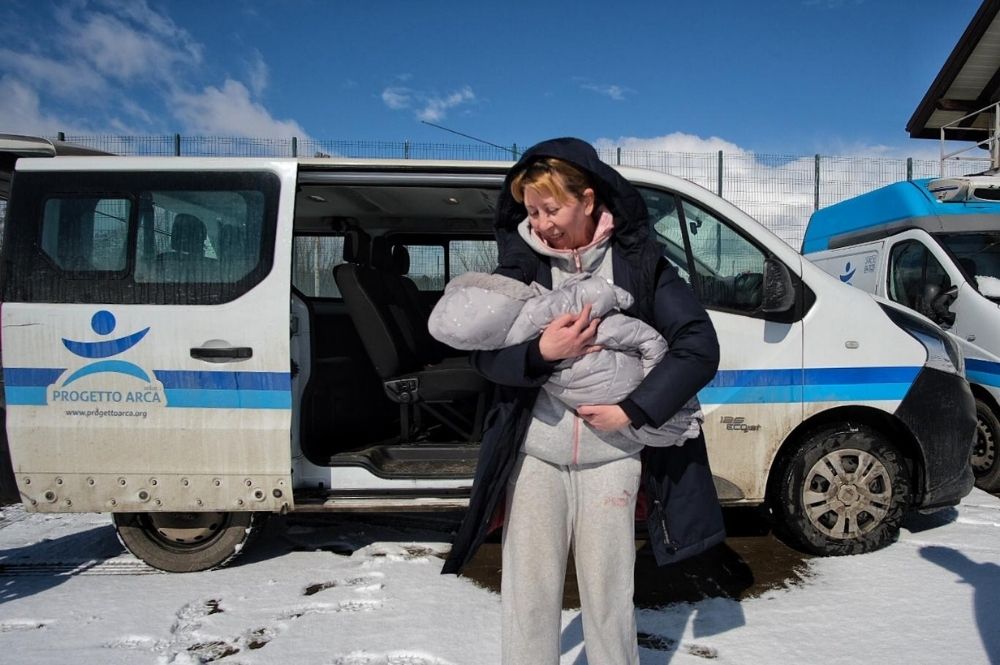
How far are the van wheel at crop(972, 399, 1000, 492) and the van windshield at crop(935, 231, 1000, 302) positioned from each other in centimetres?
100

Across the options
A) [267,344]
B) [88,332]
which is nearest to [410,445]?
[267,344]

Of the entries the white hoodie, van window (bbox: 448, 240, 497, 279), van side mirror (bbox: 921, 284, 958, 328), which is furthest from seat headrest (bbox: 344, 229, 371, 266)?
van side mirror (bbox: 921, 284, 958, 328)

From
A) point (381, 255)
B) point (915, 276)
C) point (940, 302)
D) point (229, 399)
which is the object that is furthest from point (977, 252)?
point (229, 399)

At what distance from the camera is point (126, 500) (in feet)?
11.1

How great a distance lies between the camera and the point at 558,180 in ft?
5.53

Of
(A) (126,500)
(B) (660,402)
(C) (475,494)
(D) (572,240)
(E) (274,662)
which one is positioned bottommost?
(E) (274,662)

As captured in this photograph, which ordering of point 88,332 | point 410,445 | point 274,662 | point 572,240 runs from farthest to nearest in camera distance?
point 410,445 → point 88,332 → point 274,662 → point 572,240

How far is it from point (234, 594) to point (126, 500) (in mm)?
700

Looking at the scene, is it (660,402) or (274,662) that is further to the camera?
(274,662)

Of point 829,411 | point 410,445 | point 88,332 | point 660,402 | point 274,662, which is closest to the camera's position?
point 660,402

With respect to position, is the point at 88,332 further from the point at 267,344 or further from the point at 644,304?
the point at 644,304

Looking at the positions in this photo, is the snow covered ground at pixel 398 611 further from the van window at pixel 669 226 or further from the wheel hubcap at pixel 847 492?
the van window at pixel 669 226

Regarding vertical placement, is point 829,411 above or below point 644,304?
below

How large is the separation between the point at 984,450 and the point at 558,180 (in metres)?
5.18
